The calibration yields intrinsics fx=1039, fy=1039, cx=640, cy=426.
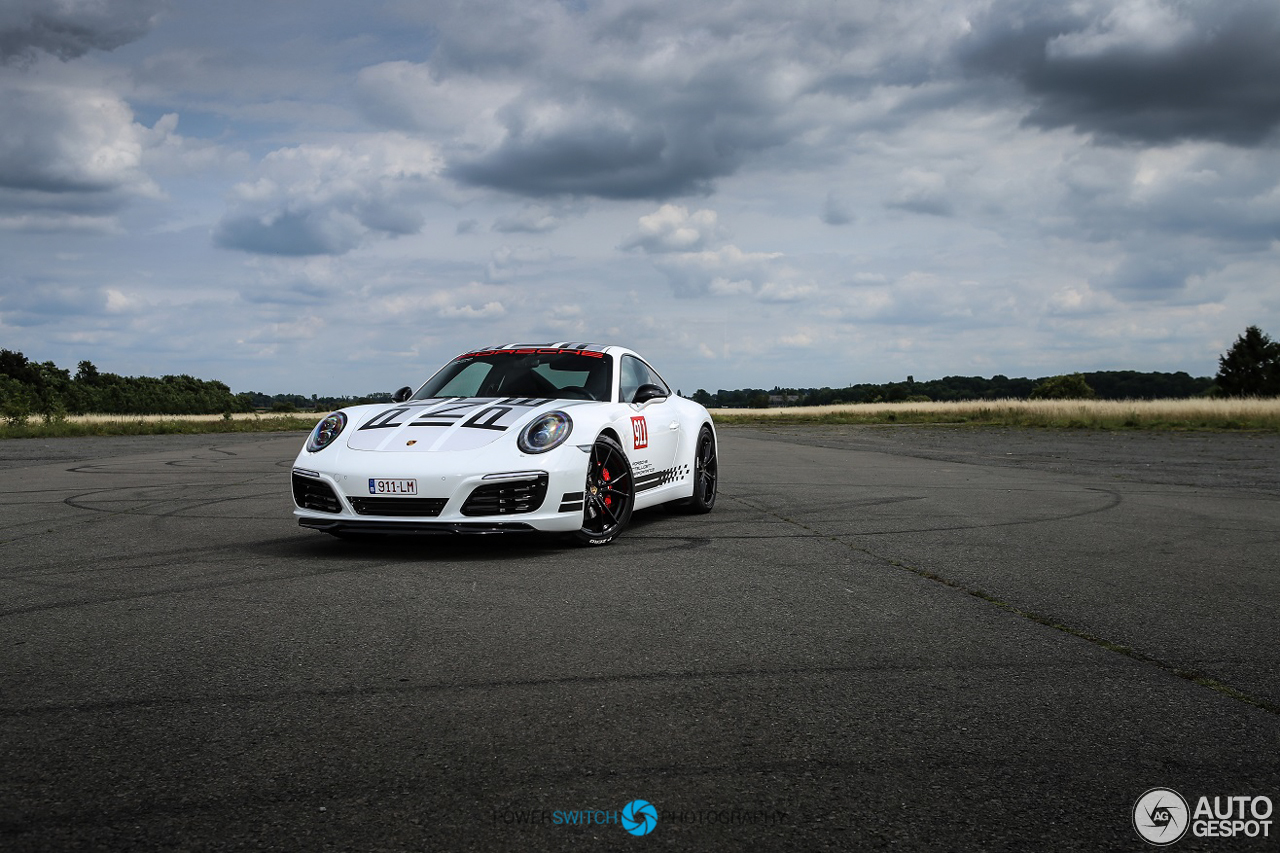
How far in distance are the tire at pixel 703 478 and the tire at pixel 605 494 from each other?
5.52ft

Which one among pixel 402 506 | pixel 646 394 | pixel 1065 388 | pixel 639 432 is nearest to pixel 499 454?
pixel 402 506

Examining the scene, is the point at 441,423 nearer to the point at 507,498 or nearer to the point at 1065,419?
the point at 507,498

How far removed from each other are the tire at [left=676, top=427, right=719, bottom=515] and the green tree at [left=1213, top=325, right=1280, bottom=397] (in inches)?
3369

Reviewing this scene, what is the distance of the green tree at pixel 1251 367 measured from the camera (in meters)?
82.0

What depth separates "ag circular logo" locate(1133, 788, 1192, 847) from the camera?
92.0 inches

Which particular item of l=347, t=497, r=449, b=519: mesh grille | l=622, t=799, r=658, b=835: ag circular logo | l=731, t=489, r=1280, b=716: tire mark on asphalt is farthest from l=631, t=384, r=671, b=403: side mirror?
l=622, t=799, r=658, b=835: ag circular logo

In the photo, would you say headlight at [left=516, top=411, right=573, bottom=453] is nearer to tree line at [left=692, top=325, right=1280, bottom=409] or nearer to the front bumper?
the front bumper

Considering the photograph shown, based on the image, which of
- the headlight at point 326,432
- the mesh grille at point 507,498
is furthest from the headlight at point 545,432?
the headlight at point 326,432

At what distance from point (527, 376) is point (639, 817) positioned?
5.98 meters

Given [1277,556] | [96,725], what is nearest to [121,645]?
[96,725]

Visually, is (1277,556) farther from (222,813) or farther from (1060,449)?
(1060,449)

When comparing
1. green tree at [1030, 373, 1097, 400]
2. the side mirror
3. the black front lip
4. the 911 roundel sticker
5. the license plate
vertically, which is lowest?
the black front lip

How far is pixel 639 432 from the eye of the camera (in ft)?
26.1

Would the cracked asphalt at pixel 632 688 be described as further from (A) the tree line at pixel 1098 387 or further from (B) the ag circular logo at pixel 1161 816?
(A) the tree line at pixel 1098 387
